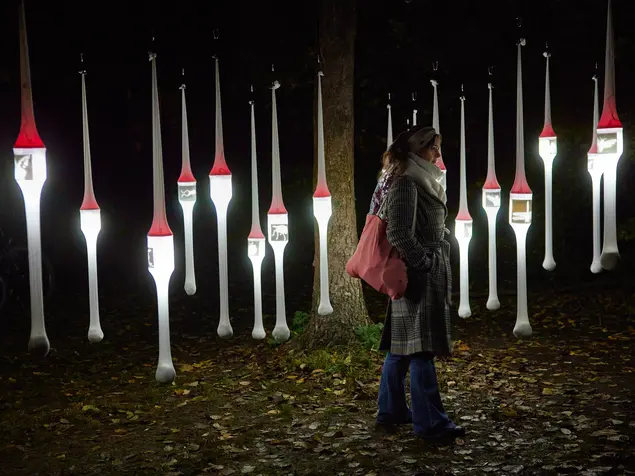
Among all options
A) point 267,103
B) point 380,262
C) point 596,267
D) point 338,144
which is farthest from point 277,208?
point 267,103

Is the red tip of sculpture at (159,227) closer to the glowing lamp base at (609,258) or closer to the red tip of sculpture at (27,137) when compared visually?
the red tip of sculpture at (27,137)

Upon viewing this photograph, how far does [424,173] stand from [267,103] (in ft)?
25.4

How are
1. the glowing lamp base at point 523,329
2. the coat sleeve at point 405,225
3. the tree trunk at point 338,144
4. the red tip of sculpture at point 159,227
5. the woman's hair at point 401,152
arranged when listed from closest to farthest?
1. the red tip of sculpture at point 159,227
2. the coat sleeve at point 405,225
3. the woman's hair at point 401,152
4. the glowing lamp base at point 523,329
5. the tree trunk at point 338,144

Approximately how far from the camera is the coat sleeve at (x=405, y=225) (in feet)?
18.0

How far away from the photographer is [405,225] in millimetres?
5504

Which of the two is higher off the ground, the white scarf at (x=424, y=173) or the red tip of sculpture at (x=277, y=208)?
the white scarf at (x=424, y=173)

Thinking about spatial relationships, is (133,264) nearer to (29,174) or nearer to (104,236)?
(104,236)

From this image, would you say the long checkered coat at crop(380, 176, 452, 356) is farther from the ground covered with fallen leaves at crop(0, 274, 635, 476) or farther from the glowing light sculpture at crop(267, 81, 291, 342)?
the glowing light sculpture at crop(267, 81, 291, 342)

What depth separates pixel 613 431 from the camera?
19.3ft

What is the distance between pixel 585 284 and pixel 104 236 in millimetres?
8166

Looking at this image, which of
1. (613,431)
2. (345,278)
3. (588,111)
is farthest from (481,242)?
(613,431)

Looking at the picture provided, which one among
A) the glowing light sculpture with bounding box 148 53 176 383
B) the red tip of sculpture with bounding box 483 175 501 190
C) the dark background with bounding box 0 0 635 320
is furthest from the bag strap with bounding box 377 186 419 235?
the dark background with bounding box 0 0 635 320

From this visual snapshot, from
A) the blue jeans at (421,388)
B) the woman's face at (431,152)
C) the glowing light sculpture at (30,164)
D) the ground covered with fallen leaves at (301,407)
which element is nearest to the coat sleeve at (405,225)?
the woman's face at (431,152)

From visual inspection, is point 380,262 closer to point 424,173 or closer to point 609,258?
point 424,173
